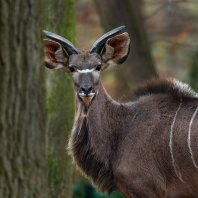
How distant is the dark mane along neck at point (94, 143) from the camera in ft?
21.4

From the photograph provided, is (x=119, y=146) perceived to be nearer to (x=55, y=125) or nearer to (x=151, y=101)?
(x=151, y=101)

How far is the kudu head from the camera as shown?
6340 mm

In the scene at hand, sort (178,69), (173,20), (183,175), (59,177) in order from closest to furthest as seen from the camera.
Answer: (183,175)
(59,177)
(173,20)
(178,69)

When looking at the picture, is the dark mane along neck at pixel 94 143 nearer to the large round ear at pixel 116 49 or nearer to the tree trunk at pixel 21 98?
the large round ear at pixel 116 49

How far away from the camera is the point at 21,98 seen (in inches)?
158

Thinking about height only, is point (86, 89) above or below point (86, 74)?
below

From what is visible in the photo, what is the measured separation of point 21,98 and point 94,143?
2633mm

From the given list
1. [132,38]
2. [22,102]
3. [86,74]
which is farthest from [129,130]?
[132,38]

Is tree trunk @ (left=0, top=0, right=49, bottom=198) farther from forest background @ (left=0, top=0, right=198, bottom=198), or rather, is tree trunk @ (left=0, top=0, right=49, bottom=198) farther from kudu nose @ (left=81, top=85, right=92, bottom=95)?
kudu nose @ (left=81, top=85, right=92, bottom=95)

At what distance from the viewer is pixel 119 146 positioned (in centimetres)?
646

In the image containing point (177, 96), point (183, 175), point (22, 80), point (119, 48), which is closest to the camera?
point (22, 80)

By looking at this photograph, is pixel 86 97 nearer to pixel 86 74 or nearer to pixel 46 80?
pixel 86 74

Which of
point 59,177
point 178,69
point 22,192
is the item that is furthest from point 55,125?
point 178,69

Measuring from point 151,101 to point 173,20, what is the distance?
10.7 m
